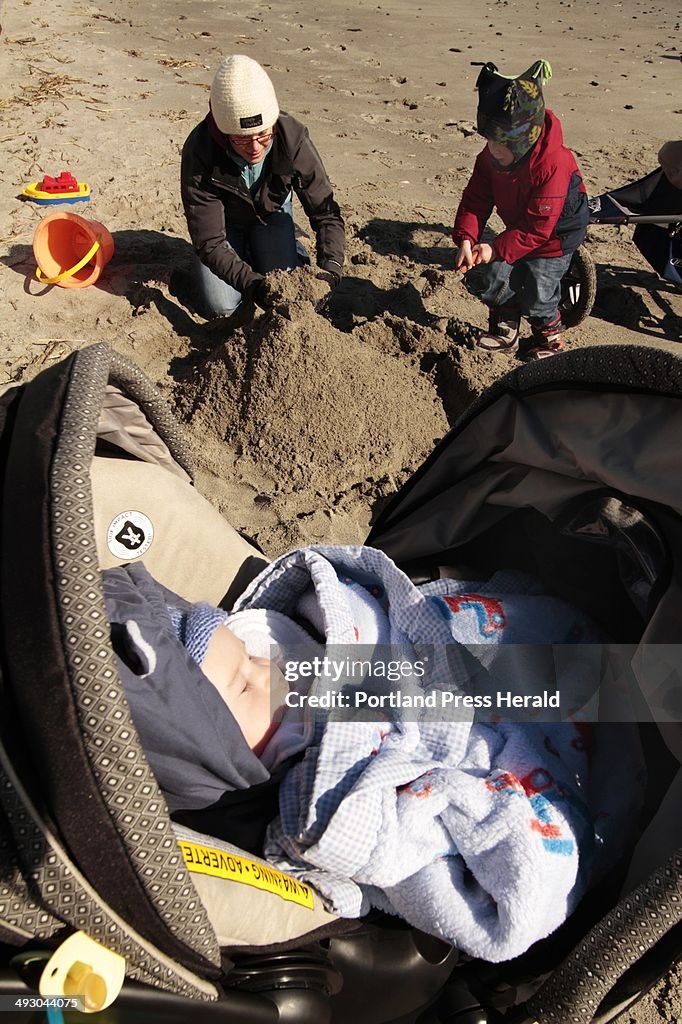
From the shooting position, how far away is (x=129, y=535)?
5.38 feet

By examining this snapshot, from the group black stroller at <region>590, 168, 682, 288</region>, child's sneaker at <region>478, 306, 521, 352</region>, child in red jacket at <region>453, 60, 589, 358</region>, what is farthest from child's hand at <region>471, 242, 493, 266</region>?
black stroller at <region>590, 168, 682, 288</region>

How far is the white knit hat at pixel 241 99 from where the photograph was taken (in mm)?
2926

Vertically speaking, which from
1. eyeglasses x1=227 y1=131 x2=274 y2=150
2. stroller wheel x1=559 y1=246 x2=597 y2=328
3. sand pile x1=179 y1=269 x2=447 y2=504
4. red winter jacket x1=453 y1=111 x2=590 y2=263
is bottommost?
sand pile x1=179 y1=269 x2=447 y2=504

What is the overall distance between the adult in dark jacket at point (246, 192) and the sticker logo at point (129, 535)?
1581 millimetres

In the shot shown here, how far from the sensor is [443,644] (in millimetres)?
1646

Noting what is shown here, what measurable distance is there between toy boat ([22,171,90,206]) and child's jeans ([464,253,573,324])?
2223 mm

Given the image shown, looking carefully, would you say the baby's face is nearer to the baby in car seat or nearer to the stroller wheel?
the baby in car seat

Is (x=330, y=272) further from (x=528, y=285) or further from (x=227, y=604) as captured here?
(x=227, y=604)

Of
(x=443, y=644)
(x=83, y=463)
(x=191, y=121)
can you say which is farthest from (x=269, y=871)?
(x=191, y=121)

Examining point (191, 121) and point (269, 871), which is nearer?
point (269, 871)

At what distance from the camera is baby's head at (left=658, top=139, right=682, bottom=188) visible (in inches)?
143

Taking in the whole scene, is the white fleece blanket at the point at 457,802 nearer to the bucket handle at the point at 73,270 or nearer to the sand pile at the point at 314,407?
the sand pile at the point at 314,407

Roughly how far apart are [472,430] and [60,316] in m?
2.53

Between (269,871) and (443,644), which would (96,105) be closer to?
(443,644)
